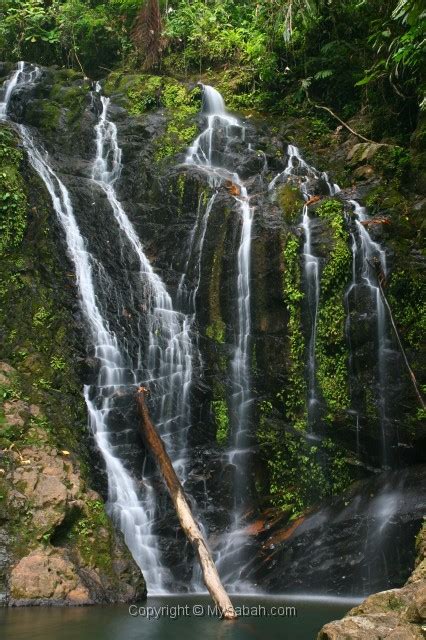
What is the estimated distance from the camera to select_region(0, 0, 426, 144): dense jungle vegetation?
1556cm

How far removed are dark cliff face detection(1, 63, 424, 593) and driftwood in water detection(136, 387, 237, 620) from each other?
11.4 inches

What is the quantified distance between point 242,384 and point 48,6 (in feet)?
53.0

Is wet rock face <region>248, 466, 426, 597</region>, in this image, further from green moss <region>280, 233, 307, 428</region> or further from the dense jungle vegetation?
the dense jungle vegetation

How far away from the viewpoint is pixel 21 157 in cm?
1282

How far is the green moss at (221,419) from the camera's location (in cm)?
1176

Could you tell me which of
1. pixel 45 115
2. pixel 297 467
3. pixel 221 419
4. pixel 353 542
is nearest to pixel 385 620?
pixel 353 542

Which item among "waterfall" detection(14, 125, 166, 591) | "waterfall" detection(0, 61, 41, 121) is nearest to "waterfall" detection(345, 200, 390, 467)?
"waterfall" detection(14, 125, 166, 591)

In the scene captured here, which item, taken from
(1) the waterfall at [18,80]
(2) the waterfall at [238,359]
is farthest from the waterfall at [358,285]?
(1) the waterfall at [18,80]

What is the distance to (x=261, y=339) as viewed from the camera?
484 inches

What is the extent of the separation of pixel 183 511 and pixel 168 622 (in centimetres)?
212

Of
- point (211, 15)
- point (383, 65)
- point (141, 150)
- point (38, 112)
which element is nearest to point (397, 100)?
point (383, 65)

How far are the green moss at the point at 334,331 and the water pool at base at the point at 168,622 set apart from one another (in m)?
4.00

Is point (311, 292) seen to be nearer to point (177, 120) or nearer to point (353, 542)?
point (353, 542)

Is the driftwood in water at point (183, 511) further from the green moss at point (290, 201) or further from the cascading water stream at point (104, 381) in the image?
the green moss at point (290, 201)
